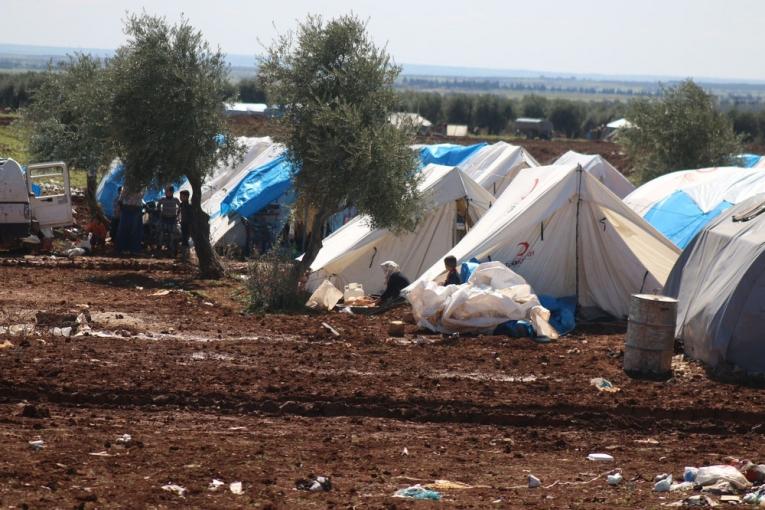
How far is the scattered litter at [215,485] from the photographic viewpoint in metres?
7.07

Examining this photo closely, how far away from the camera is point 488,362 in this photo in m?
11.8

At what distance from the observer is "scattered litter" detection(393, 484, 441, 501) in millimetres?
7122

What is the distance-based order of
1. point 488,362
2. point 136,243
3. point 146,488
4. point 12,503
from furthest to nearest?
point 136,243
point 488,362
point 146,488
point 12,503

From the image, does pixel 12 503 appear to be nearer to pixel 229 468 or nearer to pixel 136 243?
pixel 229 468

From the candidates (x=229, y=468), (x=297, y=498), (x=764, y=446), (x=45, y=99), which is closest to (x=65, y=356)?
(x=229, y=468)

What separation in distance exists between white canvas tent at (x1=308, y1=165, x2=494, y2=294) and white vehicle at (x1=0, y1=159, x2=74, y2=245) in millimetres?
6291

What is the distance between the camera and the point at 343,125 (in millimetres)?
16172

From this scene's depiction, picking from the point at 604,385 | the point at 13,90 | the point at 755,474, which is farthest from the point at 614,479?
the point at 13,90

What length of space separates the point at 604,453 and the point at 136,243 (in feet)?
51.8

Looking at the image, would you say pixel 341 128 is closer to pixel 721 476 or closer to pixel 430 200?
pixel 430 200

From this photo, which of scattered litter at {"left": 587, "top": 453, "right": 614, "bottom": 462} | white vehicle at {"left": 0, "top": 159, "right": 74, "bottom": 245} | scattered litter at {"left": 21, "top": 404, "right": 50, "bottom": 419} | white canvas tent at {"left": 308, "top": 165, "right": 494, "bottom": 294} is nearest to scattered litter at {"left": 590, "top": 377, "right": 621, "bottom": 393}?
scattered litter at {"left": 587, "top": 453, "right": 614, "bottom": 462}

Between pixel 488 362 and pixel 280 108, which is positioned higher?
pixel 280 108

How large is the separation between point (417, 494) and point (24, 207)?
1562cm

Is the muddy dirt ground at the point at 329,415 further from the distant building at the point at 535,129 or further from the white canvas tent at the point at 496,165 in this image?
the distant building at the point at 535,129
